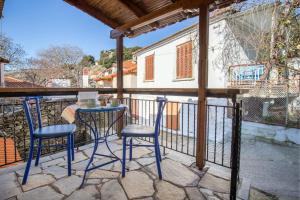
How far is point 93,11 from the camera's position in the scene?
9.78ft

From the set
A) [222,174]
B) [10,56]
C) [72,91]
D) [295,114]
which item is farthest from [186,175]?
[10,56]

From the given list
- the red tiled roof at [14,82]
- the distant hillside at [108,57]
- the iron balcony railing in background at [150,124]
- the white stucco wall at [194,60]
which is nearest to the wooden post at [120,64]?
the iron balcony railing in background at [150,124]

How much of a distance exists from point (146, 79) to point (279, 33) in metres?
6.01

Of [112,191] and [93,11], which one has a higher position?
[93,11]

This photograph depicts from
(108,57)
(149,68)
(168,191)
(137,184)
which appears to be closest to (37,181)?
(137,184)

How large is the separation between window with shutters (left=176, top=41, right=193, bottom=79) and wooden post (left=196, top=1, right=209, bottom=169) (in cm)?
494

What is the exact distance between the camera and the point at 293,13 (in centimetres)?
513

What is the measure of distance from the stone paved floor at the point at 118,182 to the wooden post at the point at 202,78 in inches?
10.0

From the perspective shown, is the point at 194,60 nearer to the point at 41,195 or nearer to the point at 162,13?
the point at 162,13

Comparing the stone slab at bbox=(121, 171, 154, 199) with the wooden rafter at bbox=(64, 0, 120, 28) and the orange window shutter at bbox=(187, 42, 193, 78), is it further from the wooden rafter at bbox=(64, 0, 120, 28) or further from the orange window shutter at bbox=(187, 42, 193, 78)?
the orange window shutter at bbox=(187, 42, 193, 78)

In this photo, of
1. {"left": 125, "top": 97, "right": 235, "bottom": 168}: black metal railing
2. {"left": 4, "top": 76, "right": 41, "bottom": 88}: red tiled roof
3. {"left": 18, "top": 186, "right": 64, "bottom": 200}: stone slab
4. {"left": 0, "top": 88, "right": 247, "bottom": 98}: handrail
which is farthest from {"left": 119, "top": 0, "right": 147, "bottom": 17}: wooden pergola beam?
{"left": 4, "top": 76, "right": 41, "bottom": 88}: red tiled roof

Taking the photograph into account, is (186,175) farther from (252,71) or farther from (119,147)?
(252,71)

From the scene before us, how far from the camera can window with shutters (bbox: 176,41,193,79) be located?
7152mm

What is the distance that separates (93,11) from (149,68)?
6552 mm
